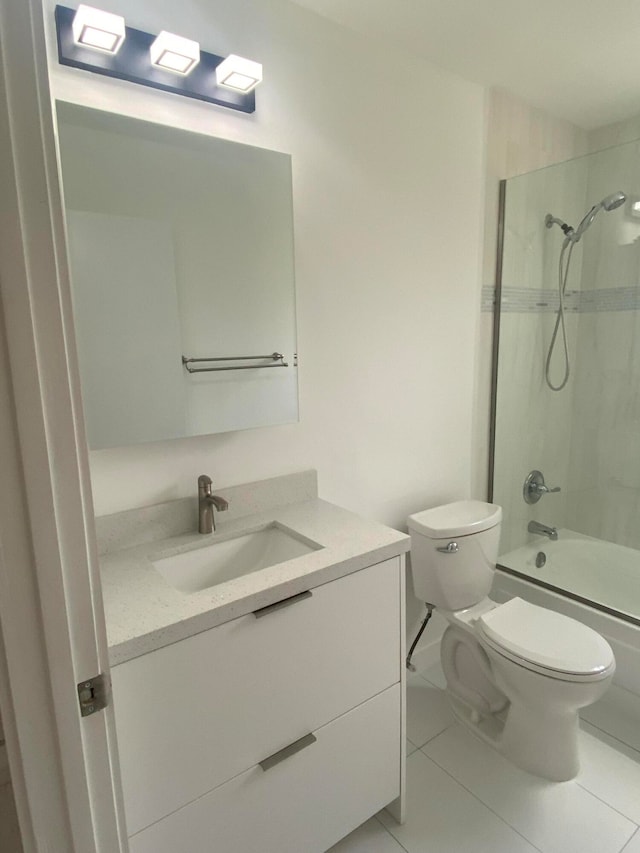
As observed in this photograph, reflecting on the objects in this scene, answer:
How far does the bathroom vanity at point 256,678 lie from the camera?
37.9 inches

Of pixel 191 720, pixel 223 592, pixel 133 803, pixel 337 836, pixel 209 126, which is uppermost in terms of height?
pixel 209 126

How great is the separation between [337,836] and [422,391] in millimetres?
1478

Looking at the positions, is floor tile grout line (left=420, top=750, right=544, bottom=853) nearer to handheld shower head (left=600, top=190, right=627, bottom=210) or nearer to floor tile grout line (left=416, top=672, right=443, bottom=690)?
floor tile grout line (left=416, top=672, right=443, bottom=690)

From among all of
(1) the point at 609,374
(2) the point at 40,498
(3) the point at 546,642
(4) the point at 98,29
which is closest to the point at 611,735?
(3) the point at 546,642

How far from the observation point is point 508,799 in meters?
1.54

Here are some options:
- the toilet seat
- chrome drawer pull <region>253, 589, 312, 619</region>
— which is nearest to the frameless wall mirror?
chrome drawer pull <region>253, 589, 312, 619</region>

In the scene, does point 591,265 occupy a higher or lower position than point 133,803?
higher

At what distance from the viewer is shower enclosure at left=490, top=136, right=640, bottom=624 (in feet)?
7.28

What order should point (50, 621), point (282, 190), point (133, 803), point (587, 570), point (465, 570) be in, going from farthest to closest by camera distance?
point (587, 570) → point (465, 570) → point (282, 190) → point (133, 803) → point (50, 621)

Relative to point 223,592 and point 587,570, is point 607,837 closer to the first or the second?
point 587,570

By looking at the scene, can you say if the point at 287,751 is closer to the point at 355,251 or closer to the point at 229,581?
the point at 229,581

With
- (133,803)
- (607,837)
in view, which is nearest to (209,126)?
(133,803)

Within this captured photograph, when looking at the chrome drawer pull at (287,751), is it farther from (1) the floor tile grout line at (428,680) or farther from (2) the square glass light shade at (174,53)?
(2) the square glass light shade at (174,53)

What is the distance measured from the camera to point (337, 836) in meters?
1.32
